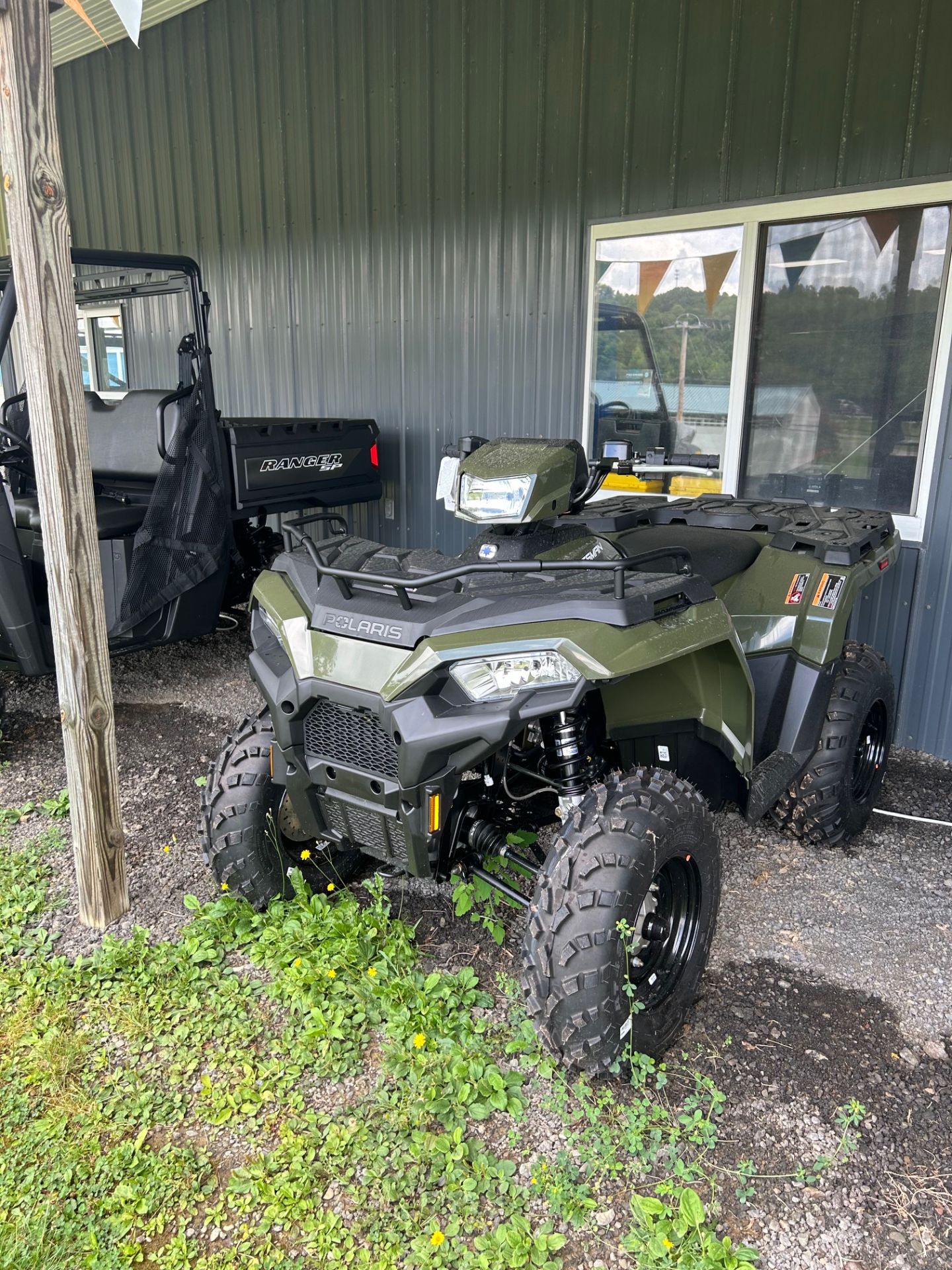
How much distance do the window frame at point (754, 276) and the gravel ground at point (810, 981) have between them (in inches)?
55.9

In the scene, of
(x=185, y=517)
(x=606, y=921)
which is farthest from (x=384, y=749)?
(x=185, y=517)

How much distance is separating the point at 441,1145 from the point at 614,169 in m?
4.62

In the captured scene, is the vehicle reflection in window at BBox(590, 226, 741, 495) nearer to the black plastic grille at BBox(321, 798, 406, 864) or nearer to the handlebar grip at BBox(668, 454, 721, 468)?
the handlebar grip at BBox(668, 454, 721, 468)

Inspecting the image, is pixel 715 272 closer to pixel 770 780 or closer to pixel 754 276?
pixel 754 276

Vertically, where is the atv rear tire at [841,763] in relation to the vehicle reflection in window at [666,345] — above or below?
below

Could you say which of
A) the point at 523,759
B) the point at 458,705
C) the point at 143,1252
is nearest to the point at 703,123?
the point at 523,759

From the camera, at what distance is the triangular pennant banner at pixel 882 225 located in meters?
4.04

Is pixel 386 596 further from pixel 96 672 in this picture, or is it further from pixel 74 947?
pixel 74 947

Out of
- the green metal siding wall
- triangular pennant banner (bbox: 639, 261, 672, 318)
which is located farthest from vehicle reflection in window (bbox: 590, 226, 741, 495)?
the green metal siding wall

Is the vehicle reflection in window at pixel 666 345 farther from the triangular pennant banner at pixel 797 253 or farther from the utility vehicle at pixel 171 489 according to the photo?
the utility vehicle at pixel 171 489

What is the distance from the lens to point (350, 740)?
7.14 feet

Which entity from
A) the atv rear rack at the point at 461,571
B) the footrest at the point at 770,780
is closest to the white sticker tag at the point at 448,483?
the atv rear rack at the point at 461,571

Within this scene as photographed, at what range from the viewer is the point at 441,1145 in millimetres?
1981

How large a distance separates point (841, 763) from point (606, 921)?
4.93 feet
